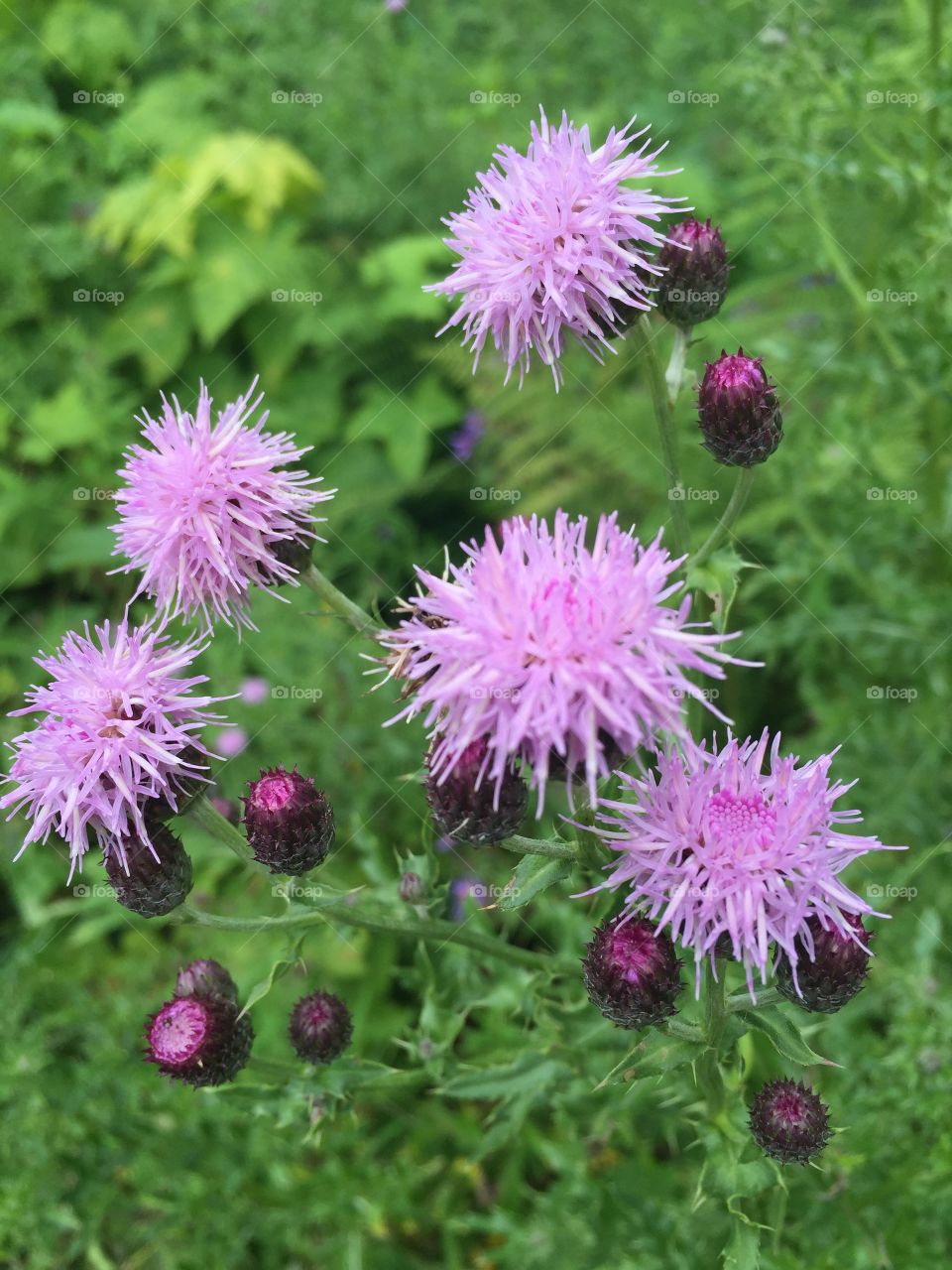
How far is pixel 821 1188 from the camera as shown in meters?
3.13

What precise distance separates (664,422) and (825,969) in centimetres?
125

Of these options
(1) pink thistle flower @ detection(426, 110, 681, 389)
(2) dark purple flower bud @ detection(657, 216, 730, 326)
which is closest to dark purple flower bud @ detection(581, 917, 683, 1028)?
(1) pink thistle flower @ detection(426, 110, 681, 389)

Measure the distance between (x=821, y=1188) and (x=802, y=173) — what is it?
11.5ft

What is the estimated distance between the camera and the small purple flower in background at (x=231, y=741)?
498 cm

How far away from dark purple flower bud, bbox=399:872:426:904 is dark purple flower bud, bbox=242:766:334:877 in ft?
1.12

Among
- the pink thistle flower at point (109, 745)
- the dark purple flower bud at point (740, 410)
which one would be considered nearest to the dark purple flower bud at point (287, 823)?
the pink thistle flower at point (109, 745)

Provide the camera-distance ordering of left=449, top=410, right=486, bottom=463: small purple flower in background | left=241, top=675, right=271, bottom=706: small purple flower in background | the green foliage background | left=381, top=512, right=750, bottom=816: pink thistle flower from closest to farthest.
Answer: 1. left=381, top=512, right=750, bottom=816: pink thistle flower
2. the green foliage background
3. left=241, top=675, right=271, bottom=706: small purple flower in background
4. left=449, top=410, right=486, bottom=463: small purple flower in background

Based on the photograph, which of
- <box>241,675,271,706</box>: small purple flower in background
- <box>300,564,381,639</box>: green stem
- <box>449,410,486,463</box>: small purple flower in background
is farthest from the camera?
<box>449,410,486,463</box>: small purple flower in background

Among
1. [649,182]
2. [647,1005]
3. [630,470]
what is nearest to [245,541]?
[647,1005]

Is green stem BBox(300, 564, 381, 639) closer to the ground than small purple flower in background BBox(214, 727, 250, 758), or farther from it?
farther from it

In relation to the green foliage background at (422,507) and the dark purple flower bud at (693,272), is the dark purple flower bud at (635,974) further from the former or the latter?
the dark purple flower bud at (693,272)

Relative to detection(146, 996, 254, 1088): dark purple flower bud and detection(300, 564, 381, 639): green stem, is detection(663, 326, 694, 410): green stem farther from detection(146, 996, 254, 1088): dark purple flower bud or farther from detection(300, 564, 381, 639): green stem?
detection(146, 996, 254, 1088): dark purple flower bud

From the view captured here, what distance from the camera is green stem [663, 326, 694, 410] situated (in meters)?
2.75

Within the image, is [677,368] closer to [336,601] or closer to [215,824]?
[336,601]
